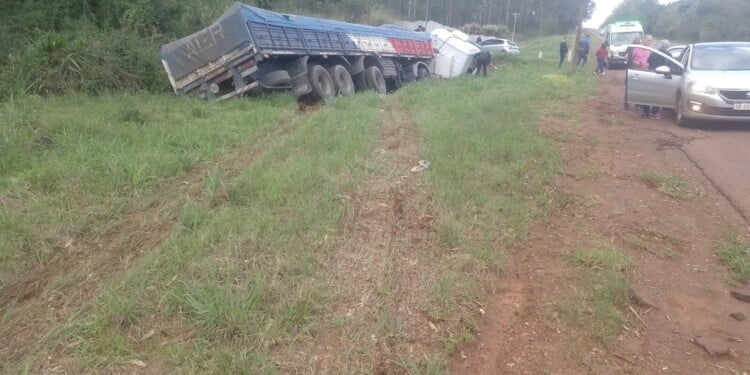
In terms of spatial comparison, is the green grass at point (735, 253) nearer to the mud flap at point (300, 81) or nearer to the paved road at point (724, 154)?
the paved road at point (724, 154)

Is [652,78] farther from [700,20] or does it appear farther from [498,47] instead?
[700,20]

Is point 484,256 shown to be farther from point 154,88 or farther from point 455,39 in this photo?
point 455,39

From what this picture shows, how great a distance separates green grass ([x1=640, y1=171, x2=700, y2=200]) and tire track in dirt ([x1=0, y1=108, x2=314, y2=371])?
15.3 feet

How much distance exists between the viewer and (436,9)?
51500 mm

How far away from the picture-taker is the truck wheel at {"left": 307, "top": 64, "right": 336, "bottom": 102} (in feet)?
37.7

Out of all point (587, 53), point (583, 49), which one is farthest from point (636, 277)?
point (587, 53)

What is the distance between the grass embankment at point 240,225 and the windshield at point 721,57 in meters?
3.30

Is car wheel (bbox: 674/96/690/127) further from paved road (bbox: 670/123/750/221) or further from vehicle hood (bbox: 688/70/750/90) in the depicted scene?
vehicle hood (bbox: 688/70/750/90)

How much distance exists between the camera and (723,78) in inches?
320

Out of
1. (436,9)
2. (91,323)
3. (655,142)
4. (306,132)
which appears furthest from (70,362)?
(436,9)

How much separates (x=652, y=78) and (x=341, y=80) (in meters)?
7.14

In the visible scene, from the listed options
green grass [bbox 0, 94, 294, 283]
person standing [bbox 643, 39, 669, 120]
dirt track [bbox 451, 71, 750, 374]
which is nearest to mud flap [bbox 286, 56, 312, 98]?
green grass [bbox 0, 94, 294, 283]

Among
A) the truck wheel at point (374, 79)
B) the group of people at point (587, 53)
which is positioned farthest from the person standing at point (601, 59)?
the truck wheel at point (374, 79)

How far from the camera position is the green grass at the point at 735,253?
3742mm
